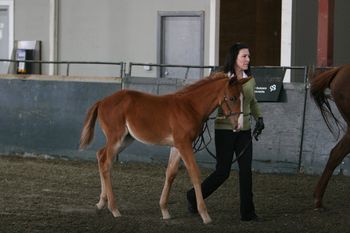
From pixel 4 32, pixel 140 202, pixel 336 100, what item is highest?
pixel 4 32

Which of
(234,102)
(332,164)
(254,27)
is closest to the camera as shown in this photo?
(234,102)

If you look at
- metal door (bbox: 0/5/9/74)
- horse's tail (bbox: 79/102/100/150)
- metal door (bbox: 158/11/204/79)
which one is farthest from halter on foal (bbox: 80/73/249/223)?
metal door (bbox: 0/5/9/74)

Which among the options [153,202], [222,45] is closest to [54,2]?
[222,45]

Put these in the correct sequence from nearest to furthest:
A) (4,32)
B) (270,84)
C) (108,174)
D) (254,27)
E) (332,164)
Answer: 1. (108,174)
2. (332,164)
3. (270,84)
4. (254,27)
5. (4,32)

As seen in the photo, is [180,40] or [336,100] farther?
[180,40]

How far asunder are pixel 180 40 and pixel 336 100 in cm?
744

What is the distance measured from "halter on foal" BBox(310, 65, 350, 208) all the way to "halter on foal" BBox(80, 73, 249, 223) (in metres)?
1.72

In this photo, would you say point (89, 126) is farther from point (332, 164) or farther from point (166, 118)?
point (332, 164)

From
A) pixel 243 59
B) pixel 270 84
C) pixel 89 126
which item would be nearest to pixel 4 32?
pixel 270 84

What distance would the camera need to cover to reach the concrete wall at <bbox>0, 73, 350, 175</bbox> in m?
11.6

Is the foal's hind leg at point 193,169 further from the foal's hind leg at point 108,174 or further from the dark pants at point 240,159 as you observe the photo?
the foal's hind leg at point 108,174

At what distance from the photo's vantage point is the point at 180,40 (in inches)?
653

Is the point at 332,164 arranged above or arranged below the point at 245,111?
below

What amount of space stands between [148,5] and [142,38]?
2.26ft
